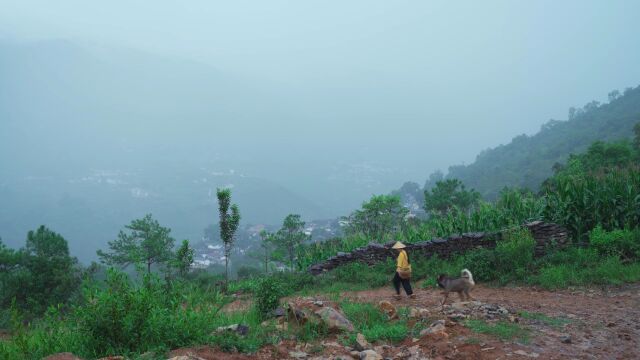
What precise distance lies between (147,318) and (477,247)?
32.5 feet

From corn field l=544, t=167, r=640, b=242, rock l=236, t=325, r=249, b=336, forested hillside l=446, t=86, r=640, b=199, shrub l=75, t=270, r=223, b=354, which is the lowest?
rock l=236, t=325, r=249, b=336

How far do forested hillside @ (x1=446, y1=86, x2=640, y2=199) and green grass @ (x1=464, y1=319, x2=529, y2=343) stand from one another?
185ft

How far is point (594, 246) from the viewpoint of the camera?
10.4 m

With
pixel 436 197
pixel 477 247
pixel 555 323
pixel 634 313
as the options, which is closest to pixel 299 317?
pixel 555 323

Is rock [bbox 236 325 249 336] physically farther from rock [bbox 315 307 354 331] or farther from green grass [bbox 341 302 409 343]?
green grass [bbox 341 302 409 343]

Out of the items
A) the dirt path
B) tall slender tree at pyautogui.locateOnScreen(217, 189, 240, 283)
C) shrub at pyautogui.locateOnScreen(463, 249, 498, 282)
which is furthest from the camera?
tall slender tree at pyautogui.locateOnScreen(217, 189, 240, 283)

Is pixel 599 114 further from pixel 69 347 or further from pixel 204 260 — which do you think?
pixel 69 347

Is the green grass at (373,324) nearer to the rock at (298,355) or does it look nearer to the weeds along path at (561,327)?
the weeds along path at (561,327)

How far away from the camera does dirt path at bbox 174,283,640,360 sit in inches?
199

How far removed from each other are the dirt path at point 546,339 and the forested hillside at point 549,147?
54305mm

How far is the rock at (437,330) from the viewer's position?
18.3ft

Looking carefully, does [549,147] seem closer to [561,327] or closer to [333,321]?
[561,327]

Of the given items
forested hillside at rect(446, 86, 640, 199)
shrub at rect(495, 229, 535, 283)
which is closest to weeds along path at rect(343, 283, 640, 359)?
shrub at rect(495, 229, 535, 283)

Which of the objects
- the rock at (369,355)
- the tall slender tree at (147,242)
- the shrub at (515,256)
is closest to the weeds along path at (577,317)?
the shrub at (515,256)
